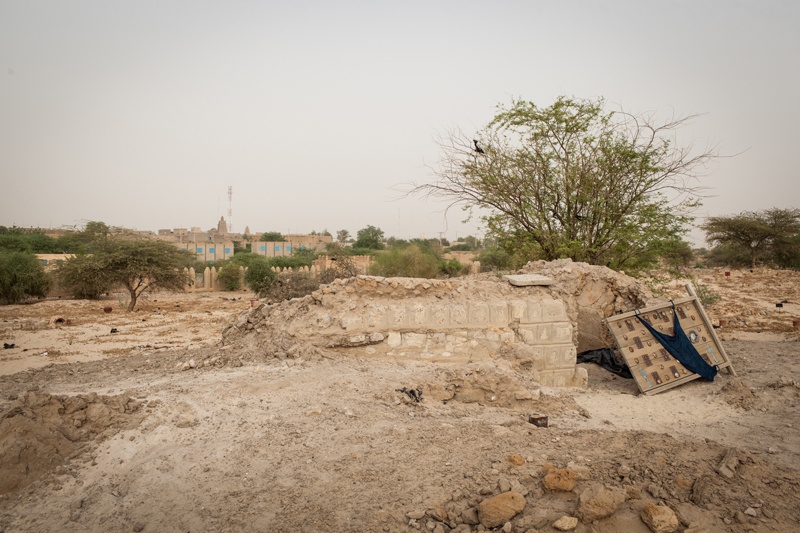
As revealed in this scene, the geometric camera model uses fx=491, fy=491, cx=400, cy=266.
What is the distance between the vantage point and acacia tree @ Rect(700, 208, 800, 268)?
27.8 meters

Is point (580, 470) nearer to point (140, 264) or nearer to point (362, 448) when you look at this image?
point (362, 448)

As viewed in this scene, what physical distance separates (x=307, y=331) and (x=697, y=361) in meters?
4.91

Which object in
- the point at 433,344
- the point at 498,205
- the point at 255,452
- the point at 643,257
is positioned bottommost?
the point at 255,452

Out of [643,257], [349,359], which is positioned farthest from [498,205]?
[349,359]

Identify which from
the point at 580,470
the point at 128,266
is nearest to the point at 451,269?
the point at 128,266

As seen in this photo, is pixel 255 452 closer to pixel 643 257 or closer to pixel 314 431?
pixel 314 431

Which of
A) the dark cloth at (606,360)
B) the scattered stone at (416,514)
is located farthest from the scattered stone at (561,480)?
the dark cloth at (606,360)

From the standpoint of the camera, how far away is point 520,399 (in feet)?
17.0

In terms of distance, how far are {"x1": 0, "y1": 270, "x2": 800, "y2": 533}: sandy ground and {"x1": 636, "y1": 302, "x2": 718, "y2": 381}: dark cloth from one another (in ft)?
0.58

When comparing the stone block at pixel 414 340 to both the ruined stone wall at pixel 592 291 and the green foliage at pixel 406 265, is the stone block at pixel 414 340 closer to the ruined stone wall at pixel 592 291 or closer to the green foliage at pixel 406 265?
the ruined stone wall at pixel 592 291

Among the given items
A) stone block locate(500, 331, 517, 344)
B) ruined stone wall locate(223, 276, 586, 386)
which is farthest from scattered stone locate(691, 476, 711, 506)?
stone block locate(500, 331, 517, 344)

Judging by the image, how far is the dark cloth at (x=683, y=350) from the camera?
6.12m

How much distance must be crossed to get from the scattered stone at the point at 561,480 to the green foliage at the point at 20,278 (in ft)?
72.4

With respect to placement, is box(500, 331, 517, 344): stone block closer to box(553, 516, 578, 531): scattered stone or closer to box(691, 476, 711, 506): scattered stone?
box(691, 476, 711, 506): scattered stone
